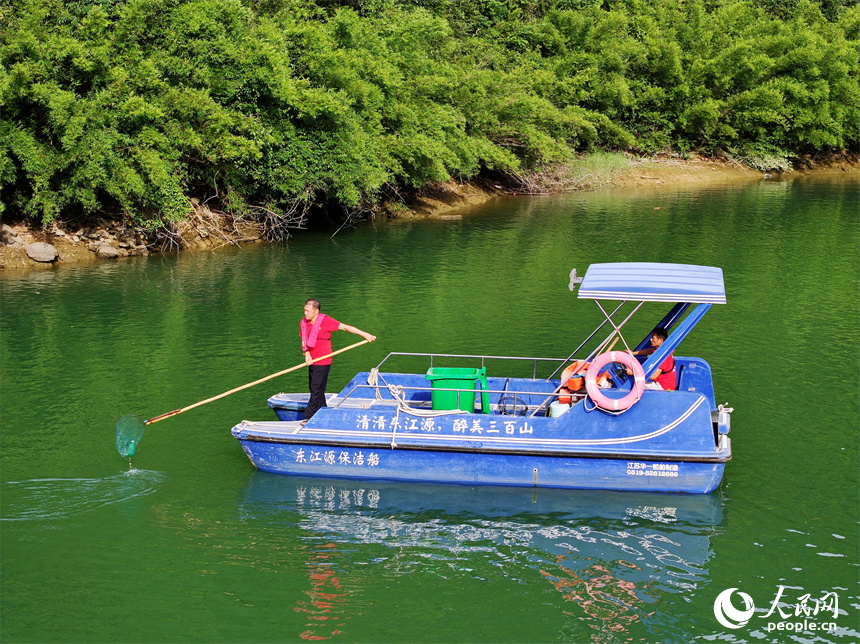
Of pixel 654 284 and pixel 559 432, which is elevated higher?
pixel 654 284

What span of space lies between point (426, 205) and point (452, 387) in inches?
973

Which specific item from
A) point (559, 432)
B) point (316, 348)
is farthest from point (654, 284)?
point (316, 348)

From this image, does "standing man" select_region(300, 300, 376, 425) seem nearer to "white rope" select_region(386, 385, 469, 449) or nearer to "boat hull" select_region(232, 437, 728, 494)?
"boat hull" select_region(232, 437, 728, 494)

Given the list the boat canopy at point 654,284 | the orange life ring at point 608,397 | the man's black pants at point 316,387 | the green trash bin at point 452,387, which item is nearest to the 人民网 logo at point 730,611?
the orange life ring at point 608,397

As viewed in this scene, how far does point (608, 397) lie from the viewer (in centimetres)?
1073

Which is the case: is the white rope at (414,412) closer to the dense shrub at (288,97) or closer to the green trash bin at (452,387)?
the green trash bin at (452,387)

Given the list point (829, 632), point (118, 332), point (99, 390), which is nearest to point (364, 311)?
point (118, 332)

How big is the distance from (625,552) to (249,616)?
396 centimetres

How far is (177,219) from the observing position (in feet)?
83.7

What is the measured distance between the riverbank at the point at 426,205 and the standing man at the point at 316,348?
629 inches

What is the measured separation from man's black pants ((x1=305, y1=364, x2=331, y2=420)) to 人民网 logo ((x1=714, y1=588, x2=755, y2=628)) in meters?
5.45

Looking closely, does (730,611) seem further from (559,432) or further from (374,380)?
(374,380)

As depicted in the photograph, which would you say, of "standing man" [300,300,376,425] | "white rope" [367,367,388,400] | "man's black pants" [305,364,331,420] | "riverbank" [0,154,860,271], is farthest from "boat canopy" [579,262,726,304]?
"riverbank" [0,154,860,271]

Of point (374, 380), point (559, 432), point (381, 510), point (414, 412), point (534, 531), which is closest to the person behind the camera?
point (534, 531)
